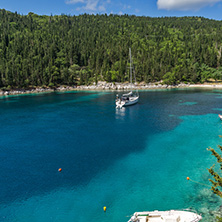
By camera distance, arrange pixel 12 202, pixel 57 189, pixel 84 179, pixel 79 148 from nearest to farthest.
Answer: pixel 12 202
pixel 57 189
pixel 84 179
pixel 79 148

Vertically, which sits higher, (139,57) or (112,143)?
(139,57)

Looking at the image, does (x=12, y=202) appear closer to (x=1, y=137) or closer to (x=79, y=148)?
(x=79, y=148)

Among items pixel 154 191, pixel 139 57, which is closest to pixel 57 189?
pixel 154 191

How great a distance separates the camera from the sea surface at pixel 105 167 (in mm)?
26156

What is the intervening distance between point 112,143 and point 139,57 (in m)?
148

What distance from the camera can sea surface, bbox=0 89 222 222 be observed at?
2616 cm

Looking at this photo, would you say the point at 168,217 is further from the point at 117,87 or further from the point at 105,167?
the point at 117,87

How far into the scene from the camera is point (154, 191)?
2911cm

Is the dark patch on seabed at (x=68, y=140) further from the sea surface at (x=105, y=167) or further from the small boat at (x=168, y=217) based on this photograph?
the small boat at (x=168, y=217)

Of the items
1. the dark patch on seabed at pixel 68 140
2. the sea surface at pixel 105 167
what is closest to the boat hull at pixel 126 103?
the dark patch on seabed at pixel 68 140

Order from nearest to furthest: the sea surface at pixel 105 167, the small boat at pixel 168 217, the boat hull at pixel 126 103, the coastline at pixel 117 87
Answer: the small boat at pixel 168 217, the sea surface at pixel 105 167, the boat hull at pixel 126 103, the coastline at pixel 117 87

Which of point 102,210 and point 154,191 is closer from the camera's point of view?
point 102,210

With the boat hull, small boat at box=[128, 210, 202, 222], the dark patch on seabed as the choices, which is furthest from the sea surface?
the boat hull

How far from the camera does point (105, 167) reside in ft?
120
